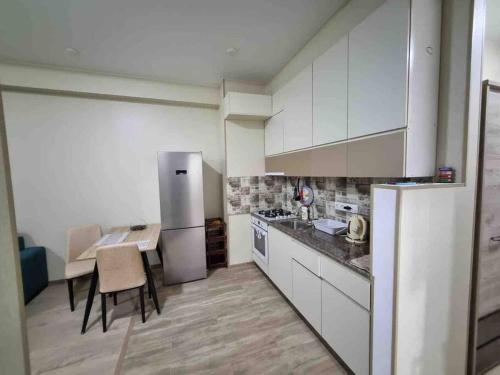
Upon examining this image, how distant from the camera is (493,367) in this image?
4.71 ft

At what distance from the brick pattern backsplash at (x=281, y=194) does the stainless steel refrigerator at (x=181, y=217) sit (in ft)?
1.75

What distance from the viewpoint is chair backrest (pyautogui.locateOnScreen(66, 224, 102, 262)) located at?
2.43 meters

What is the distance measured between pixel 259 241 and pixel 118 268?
65.7 inches

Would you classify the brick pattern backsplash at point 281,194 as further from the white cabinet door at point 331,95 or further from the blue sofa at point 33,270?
the blue sofa at point 33,270

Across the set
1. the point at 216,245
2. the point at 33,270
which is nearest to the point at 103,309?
the point at 33,270

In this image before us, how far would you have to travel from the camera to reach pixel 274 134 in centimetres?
280

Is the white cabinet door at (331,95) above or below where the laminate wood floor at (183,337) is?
above

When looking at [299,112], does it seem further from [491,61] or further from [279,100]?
[491,61]

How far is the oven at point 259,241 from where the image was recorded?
259 centimetres

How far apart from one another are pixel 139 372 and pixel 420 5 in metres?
3.10

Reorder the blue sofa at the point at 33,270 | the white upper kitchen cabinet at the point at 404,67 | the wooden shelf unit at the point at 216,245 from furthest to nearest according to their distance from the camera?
the wooden shelf unit at the point at 216,245, the blue sofa at the point at 33,270, the white upper kitchen cabinet at the point at 404,67

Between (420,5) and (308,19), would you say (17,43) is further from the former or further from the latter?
(420,5)

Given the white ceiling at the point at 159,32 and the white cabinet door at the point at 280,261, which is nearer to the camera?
the white ceiling at the point at 159,32

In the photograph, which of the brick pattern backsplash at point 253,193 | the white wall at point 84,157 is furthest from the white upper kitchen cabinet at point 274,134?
the white wall at point 84,157
